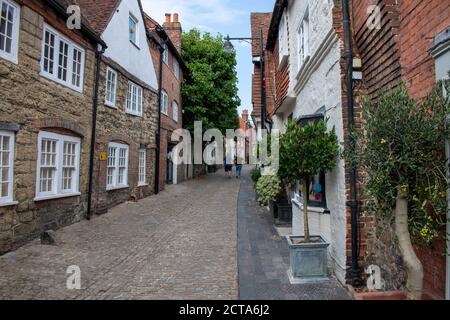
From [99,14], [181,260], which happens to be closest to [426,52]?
[181,260]

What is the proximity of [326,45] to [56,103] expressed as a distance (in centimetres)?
684

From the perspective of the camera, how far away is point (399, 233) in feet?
10.4

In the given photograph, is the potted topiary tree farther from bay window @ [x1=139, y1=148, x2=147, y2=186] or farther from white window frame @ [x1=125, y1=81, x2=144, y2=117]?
bay window @ [x1=139, y1=148, x2=147, y2=186]

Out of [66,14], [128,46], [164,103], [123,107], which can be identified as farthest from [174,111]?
[66,14]

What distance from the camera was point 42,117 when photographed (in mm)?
7828

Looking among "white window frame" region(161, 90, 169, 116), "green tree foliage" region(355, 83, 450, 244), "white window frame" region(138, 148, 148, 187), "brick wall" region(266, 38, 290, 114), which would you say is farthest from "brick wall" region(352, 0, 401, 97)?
"white window frame" region(161, 90, 169, 116)

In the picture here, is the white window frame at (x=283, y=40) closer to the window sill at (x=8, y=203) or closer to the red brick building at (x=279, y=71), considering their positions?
the red brick building at (x=279, y=71)

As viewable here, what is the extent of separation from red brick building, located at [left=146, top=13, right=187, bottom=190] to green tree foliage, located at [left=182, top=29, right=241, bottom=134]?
2.85 feet

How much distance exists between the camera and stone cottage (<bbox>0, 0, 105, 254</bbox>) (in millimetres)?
6793

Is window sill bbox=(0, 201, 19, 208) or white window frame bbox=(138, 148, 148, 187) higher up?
white window frame bbox=(138, 148, 148, 187)

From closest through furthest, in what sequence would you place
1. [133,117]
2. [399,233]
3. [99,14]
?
[399,233], [99,14], [133,117]

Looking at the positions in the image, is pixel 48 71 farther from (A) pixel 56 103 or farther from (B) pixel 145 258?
(B) pixel 145 258

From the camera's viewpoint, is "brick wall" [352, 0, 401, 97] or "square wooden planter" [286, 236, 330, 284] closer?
"brick wall" [352, 0, 401, 97]

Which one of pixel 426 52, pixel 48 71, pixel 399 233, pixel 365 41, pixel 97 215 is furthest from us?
pixel 97 215
